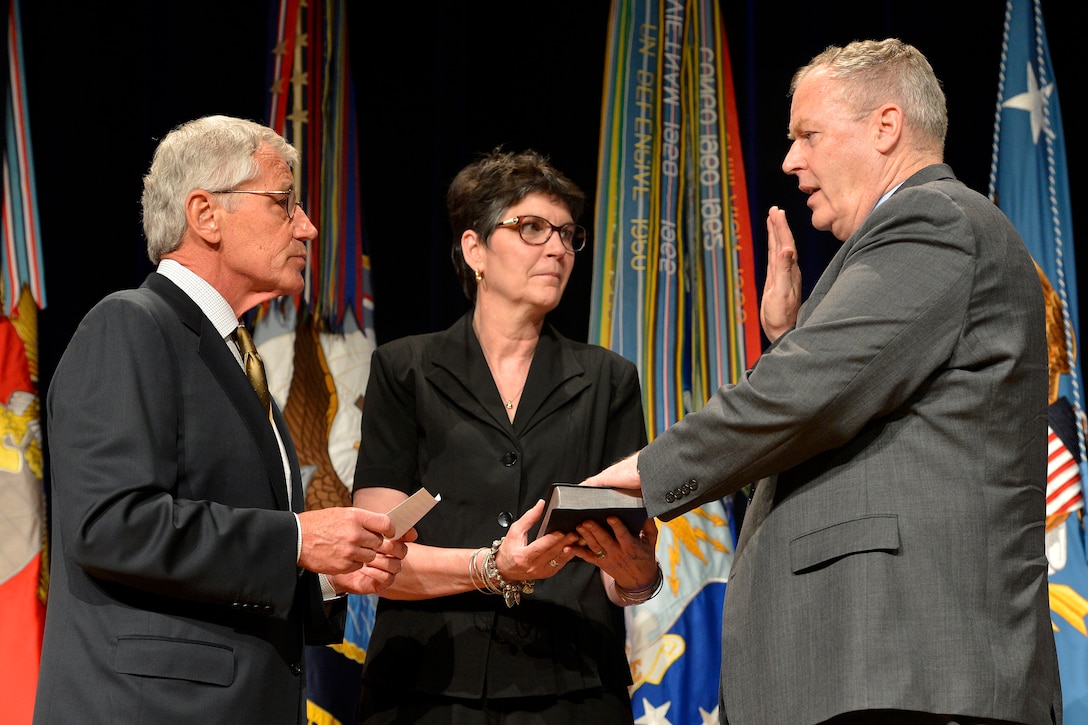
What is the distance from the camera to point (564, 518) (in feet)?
5.84

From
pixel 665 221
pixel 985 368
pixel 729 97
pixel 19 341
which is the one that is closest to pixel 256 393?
pixel 985 368

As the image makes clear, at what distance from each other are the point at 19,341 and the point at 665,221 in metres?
1.93

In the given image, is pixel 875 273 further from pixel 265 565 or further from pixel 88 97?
pixel 88 97

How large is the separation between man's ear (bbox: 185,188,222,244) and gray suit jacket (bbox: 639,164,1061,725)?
874 millimetres

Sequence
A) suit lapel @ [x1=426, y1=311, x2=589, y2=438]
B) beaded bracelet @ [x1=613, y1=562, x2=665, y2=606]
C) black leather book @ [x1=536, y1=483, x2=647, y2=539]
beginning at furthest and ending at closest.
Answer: suit lapel @ [x1=426, y1=311, x2=589, y2=438] < beaded bracelet @ [x1=613, y1=562, x2=665, y2=606] < black leather book @ [x1=536, y1=483, x2=647, y2=539]

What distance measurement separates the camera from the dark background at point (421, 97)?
333cm

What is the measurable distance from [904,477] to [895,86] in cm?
70

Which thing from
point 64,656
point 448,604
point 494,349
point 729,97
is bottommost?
point 448,604

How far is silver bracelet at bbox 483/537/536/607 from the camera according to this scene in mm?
2043

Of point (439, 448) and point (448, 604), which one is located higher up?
point (439, 448)

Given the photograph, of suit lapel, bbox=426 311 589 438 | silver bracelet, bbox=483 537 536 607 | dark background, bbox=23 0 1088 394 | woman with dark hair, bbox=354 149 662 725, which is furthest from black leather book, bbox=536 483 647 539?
dark background, bbox=23 0 1088 394

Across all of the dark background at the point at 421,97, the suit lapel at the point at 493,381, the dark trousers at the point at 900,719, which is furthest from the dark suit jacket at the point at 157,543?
the dark background at the point at 421,97

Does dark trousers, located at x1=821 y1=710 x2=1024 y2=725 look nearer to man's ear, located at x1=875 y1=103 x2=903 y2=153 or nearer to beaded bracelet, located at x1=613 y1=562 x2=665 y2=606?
beaded bracelet, located at x1=613 y1=562 x2=665 y2=606

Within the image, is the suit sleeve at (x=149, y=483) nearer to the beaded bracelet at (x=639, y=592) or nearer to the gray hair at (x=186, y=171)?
the gray hair at (x=186, y=171)
